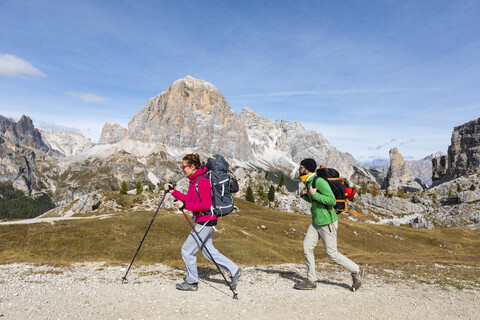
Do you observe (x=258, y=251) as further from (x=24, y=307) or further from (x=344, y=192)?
(x=24, y=307)

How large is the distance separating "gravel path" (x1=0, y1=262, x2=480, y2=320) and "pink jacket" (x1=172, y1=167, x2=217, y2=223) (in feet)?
10.5

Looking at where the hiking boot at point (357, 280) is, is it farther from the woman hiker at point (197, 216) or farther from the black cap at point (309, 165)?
the woman hiker at point (197, 216)

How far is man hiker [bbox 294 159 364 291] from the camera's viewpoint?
36.4 ft

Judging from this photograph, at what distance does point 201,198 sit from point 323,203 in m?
5.02

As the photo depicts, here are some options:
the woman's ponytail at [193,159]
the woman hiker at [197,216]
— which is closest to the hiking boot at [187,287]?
the woman hiker at [197,216]

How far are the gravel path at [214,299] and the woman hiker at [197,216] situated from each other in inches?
32.6

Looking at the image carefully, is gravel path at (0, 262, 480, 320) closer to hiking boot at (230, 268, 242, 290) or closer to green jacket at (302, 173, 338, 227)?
hiking boot at (230, 268, 242, 290)

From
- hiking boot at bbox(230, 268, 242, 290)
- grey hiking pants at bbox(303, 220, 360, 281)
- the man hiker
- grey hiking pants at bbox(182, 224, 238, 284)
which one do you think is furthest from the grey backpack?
grey hiking pants at bbox(303, 220, 360, 281)

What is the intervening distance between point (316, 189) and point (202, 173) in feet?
16.0

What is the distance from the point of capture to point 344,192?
37.5 feet

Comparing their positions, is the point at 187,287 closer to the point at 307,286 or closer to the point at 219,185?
the point at 219,185

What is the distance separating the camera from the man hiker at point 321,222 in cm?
1109

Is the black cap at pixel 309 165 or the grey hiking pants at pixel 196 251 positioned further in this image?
the black cap at pixel 309 165

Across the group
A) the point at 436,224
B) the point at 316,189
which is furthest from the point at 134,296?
the point at 436,224
